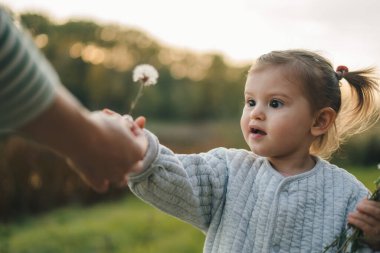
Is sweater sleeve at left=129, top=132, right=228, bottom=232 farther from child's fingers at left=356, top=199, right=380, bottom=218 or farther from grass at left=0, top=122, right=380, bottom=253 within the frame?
grass at left=0, top=122, right=380, bottom=253

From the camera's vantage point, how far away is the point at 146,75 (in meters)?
2.40

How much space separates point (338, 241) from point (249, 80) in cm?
77

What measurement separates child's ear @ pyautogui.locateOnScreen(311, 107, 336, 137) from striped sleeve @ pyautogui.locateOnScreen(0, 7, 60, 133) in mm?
1486

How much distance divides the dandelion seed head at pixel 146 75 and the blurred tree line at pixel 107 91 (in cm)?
254

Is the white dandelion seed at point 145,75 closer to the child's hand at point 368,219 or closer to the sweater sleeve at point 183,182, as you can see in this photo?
the sweater sleeve at point 183,182

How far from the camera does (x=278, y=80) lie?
245 centimetres

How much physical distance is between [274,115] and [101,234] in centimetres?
691

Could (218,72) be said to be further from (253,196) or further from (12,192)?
(253,196)

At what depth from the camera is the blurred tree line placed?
34.5ft

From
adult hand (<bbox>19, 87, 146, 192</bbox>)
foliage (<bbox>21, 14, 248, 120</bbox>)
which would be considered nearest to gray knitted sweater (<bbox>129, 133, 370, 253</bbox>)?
adult hand (<bbox>19, 87, 146, 192</bbox>)

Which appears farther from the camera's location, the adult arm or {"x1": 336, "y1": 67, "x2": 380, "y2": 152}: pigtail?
{"x1": 336, "y1": 67, "x2": 380, "y2": 152}: pigtail

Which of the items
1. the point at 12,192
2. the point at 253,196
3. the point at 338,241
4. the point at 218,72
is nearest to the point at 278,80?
the point at 253,196

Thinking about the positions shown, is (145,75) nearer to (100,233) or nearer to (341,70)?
(341,70)

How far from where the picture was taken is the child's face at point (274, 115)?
2396 millimetres
